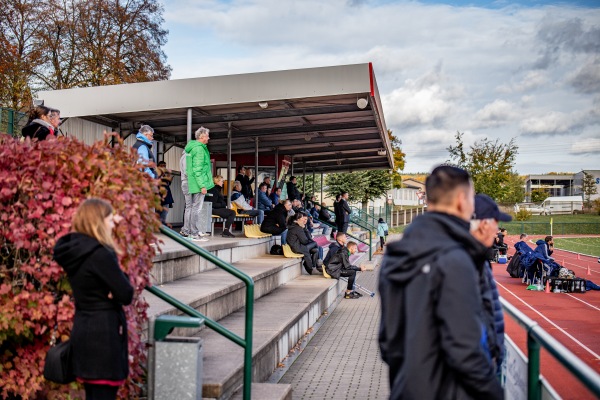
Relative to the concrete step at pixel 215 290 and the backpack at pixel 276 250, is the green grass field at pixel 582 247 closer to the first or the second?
the backpack at pixel 276 250

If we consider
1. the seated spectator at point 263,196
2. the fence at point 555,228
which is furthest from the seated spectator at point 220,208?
the fence at point 555,228

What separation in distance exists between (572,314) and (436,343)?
14.7 metres

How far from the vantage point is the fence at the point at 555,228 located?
2365 inches

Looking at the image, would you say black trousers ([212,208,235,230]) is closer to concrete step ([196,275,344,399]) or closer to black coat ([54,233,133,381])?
concrete step ([196,275,344,399])

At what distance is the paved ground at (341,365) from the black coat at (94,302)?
375 centimetres

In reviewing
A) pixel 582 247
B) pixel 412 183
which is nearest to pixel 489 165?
pixel 582 247

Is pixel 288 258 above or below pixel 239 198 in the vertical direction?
below

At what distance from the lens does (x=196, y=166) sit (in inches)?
457

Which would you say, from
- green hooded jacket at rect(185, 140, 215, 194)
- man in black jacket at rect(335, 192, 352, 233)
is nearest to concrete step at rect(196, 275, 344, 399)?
green hooded jacket at rect(185, 140, 215, 194)

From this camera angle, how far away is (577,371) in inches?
97.6

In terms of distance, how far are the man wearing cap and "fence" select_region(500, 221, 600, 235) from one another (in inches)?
2279

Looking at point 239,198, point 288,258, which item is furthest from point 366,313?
point 239,198

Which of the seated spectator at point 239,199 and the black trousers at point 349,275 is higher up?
the seated spectator at point 239,199

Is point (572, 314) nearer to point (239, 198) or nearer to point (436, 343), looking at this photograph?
point (239, 198)
